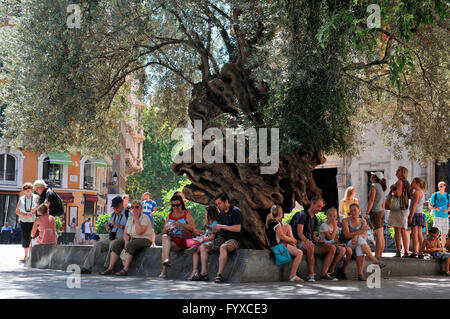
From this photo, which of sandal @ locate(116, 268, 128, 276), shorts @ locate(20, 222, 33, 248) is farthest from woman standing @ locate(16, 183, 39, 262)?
sandal @ locate(116, 268, 128, 276)

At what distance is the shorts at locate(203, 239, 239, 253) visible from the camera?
11219mm

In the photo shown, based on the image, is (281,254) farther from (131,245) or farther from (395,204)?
(395,204)

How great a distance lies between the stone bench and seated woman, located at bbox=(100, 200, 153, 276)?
0.25 m

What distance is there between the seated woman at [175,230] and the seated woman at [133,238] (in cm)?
67

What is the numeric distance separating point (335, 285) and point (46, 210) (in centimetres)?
671

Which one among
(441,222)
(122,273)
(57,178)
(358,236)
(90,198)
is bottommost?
(122,273)

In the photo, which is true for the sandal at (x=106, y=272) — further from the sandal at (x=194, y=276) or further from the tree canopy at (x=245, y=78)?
the tree canopy at (x=245, y=78)

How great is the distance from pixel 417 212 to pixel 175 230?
5.64m

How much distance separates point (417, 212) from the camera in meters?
14.7

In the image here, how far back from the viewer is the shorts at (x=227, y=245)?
11219mm

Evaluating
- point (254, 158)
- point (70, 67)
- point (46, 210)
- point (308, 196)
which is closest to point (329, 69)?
point (254, 158)

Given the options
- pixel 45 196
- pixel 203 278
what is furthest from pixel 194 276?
pixel 45 196

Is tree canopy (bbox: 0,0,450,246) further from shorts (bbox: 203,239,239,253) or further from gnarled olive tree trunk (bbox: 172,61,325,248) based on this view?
shorts (bbox: 203,239,239,253)

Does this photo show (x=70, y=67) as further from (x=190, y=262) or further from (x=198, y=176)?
(x=190, y=262)
